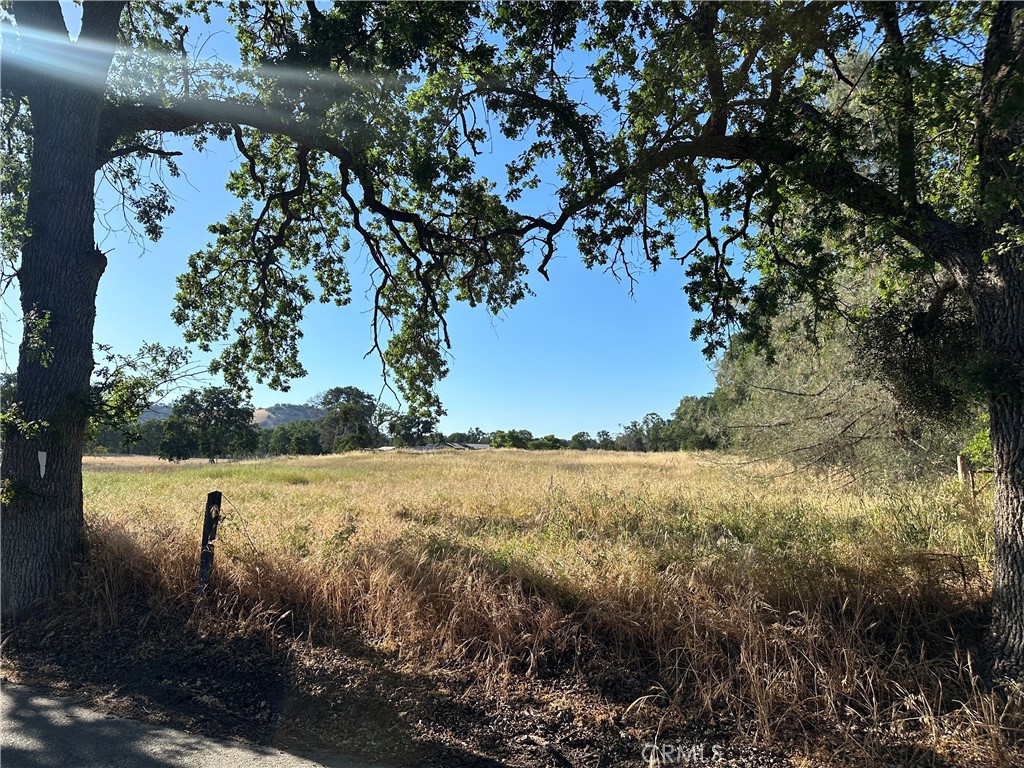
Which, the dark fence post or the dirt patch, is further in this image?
the dark fence post

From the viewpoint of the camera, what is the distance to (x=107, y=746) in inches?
117

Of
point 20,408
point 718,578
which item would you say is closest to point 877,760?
point 718,578

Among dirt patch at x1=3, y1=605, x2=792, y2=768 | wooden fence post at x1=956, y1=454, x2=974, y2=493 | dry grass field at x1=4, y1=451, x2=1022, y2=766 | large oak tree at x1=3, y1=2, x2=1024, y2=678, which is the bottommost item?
dirt patch at x1=3, y1=605, x2=792, y2=768

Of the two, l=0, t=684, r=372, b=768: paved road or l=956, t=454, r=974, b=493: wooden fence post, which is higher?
l=956, t=454, r=974, b=493: wooden fence post

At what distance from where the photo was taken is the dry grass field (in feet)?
10.3

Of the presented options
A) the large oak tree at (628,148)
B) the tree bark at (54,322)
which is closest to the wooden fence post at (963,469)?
the large oak tree at (628,148)

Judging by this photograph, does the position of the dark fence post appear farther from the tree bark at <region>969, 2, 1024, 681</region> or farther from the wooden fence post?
the wooden fence post

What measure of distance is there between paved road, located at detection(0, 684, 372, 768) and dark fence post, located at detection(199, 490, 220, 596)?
4.45 ft

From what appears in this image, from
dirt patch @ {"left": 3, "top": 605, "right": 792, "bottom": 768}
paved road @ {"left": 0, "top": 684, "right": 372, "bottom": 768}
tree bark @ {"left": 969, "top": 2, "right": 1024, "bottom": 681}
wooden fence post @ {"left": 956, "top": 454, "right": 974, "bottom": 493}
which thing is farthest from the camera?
wooden fence post @ {"left": 956, "top": 454, "right": 974, "bottom": 493}

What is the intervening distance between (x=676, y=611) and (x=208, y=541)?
4.45 m

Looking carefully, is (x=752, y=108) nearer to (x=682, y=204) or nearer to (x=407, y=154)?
(x=682, y=204)

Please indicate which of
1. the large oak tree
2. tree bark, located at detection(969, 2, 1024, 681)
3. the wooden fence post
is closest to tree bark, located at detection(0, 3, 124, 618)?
the large oak tree

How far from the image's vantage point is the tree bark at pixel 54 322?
4754 mm

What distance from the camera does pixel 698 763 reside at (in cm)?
292
